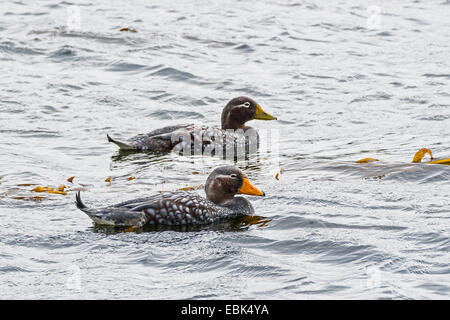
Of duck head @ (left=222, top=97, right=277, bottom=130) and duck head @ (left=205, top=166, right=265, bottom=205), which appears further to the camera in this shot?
duck head @ (left=222, top=97, right=277, bottom=130)

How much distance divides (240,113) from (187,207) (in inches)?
189

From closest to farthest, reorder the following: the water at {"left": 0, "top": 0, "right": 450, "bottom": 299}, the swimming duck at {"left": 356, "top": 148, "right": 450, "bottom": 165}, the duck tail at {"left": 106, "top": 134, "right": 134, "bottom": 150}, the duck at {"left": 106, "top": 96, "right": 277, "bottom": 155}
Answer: the water at {"left": 0, "top": 0, "right": 450, "bottom": 299}
the swimming duck at {"left": 356, "top": 148, "right": 450, "bottom": 165}
the duck tail at {"left": 106, "top": 134, "right": 134, "bottom": 150}
the duck at {"left": 106, "top": 96, "right": 277, "bottom": 155}

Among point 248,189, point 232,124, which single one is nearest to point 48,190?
point 248,189

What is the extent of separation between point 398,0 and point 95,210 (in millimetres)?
17834

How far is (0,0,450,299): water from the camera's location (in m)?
7.07

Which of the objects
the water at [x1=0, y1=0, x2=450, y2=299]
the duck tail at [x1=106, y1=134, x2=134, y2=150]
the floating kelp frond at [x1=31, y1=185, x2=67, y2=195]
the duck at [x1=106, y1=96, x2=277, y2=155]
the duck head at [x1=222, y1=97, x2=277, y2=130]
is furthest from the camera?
the duck head at [x1=222, y1=97, x2=277, y2=130]

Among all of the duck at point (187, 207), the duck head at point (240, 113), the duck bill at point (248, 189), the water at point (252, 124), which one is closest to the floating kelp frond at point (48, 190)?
the water at point (252, 124)

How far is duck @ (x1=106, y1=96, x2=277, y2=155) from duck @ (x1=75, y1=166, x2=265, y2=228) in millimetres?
2984

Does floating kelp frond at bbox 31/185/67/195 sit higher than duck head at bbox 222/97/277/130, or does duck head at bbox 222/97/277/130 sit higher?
duck head at bbox 222/97/277/130

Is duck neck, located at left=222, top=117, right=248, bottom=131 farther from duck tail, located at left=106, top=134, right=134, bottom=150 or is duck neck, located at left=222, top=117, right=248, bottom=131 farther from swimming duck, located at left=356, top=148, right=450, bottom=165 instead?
swimming duck, located at left=356, top=148, right=450, bottom=165

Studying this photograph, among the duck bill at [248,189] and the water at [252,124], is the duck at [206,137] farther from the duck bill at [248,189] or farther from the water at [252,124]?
the duck bill at [248,189]

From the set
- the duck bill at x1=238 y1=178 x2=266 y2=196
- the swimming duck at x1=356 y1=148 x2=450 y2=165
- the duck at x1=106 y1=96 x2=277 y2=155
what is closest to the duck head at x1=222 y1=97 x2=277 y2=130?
the duck at x1=106 y1=96 x2=277 y2=155

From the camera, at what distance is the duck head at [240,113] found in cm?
1323

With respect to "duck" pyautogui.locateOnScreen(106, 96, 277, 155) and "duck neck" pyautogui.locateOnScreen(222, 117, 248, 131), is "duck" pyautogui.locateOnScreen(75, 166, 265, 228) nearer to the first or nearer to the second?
"duck" pyautogui.locateOnScreen(106, 96, 277, 155)
